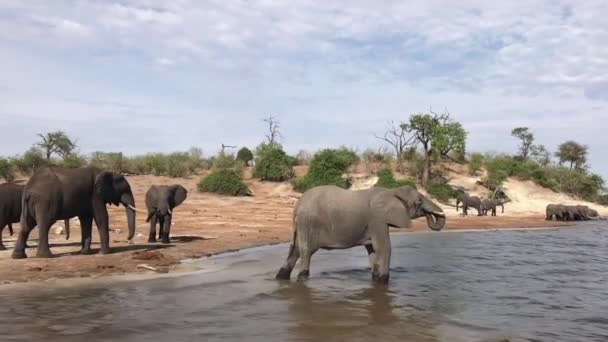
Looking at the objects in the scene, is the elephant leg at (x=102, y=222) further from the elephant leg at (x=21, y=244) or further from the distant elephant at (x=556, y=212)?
the distant elephant at (x=556, y=212)

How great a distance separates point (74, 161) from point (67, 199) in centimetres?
3524

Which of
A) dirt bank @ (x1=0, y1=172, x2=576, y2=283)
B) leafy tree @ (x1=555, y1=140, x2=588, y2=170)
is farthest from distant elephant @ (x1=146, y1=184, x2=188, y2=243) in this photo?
leafy tree @ (x1=555, y1=140, x2=588, y2=170)

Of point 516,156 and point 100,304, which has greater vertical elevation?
point 516,156

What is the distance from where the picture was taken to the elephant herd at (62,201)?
46.2 ft

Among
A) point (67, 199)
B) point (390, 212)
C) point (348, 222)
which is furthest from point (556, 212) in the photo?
point (67, 199)

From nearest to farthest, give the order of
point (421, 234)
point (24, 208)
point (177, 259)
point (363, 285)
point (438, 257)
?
point (363, 285)
point (24, 208)
point (177, 259)
point (438, 257)
point (421, 234)

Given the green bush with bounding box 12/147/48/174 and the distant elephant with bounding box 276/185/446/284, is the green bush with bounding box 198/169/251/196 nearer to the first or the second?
the green bush with bounding box 12/147/48/174

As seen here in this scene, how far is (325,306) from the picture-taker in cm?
1004

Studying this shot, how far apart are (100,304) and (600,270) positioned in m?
13.9

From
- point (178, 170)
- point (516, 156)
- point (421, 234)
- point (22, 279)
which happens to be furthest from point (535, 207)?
point (22, 279)

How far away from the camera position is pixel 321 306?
10031 millimetres

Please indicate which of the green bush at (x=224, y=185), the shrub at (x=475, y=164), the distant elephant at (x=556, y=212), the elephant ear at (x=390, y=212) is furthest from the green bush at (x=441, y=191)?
the elephant ear at (x=390, y=212)

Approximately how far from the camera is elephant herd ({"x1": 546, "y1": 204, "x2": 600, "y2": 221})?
139 ft

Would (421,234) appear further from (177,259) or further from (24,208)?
(24,208)
